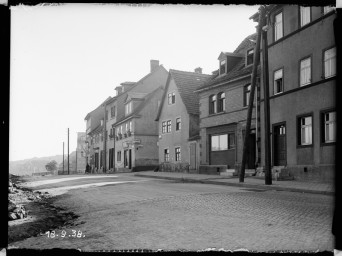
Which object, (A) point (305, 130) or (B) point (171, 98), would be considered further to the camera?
(B) point (171, 98)

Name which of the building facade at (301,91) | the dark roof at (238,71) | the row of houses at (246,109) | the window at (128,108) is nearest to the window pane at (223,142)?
the row of houses at (246,109)

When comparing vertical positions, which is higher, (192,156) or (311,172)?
(192,156)

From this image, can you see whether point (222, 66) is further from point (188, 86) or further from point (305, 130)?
point (305, 130)

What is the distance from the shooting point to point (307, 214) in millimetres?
8141

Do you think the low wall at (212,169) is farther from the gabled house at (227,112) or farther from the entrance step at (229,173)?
the entrance step at (229,173)

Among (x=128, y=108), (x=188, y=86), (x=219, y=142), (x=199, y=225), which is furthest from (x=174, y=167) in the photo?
(x=199, y=225)

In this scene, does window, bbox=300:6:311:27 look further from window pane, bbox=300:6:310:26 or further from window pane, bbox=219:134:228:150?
window pane, bbox=219:134:228:150

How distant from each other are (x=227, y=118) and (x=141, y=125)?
64.0 feet

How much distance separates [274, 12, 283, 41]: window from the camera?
22.2 m

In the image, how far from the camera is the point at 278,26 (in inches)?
884

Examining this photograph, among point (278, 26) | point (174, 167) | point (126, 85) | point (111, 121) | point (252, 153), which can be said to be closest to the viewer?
point (278, 26)

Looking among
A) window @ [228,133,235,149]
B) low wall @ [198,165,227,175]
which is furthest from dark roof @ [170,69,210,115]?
window @ [228,133,235,149]

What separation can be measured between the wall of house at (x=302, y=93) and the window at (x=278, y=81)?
11.2 inches

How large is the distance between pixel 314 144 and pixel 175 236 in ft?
50.5
